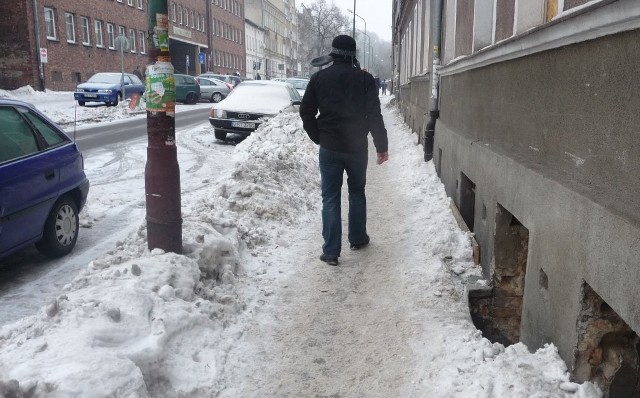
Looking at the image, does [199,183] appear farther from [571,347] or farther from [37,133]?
[571,347]

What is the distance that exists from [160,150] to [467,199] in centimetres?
342

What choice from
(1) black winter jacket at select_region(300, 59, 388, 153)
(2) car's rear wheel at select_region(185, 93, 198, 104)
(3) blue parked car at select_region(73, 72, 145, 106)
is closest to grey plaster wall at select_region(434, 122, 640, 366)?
(1) black winter jacket at select_region(300, 59, 388, 153)

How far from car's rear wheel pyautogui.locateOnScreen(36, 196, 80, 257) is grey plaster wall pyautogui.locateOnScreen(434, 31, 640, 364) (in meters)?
3.91

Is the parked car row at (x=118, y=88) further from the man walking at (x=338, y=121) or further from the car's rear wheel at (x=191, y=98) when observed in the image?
the man walking at (x=338, y=121)

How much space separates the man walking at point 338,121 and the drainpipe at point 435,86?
4.55 m

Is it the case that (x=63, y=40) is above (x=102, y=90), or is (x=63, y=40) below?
above

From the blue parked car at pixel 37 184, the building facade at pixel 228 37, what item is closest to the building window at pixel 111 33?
the building facade at pixel 228 37

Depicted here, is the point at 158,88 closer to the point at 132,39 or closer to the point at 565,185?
the point at 565,185

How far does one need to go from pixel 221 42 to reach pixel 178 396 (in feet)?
223

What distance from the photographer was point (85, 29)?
37.7 metres

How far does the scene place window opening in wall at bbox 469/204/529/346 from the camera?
4.49 metres

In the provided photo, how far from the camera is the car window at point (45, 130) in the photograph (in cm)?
563

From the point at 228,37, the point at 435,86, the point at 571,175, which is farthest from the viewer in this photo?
the point at 228,37

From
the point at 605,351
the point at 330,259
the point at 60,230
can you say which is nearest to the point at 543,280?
the point at 605,351
